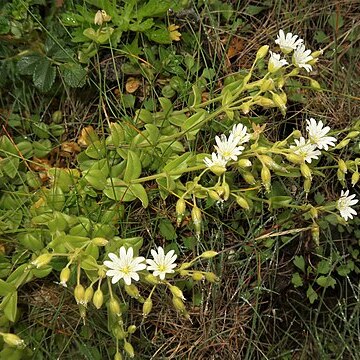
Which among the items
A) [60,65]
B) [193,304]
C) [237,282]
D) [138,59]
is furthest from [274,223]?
[60,65]

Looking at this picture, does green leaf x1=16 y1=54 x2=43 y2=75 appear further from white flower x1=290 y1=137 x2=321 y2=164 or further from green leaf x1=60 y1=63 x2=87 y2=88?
white flower x1=290 y1=137 x2=321 y2=164

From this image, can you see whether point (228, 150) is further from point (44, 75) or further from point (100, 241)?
point (44, 75)

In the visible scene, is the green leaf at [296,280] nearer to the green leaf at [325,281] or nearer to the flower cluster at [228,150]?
the green leaf at [325,281]

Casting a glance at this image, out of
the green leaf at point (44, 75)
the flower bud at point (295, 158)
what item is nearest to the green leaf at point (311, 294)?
the flower bud at point (295, 158)

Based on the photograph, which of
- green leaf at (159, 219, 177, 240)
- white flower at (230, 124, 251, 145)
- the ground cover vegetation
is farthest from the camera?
green leaf at (159, 219, 177, 240)

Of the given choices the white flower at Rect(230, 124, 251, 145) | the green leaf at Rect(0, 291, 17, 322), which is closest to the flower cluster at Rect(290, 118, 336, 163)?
the white flower at Rect(230, 124, 251, 145)
